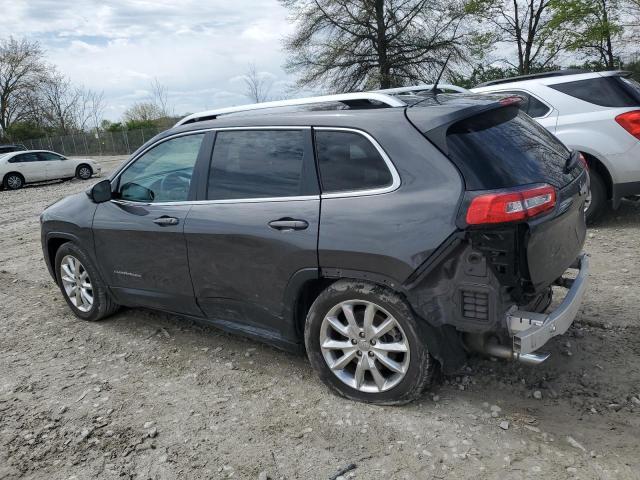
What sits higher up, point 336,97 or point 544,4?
point 544,4

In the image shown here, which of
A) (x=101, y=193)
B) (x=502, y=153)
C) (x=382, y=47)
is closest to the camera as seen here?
(x=502, y=153)

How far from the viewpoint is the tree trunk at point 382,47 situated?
24922 millimetres

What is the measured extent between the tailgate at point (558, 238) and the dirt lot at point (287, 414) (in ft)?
2.45

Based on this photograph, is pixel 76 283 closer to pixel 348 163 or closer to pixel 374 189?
pixel 348 163

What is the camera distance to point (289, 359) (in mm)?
3963

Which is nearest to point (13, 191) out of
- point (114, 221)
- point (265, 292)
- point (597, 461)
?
point (114, 221)

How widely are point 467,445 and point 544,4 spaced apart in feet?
85.7

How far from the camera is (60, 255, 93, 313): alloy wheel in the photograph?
16.0 feet

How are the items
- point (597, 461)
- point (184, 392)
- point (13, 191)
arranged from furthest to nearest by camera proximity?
point (13, 191)
point (184, 392)
point (597, 461)

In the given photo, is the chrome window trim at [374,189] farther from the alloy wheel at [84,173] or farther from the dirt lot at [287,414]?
the alloy wheel at [84,173]

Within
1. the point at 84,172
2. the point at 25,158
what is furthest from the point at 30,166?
the point at 84,172

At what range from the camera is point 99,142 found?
43938mm

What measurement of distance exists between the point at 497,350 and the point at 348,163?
1303 millimetres

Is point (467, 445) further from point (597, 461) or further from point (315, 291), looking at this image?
point (315, 291)
